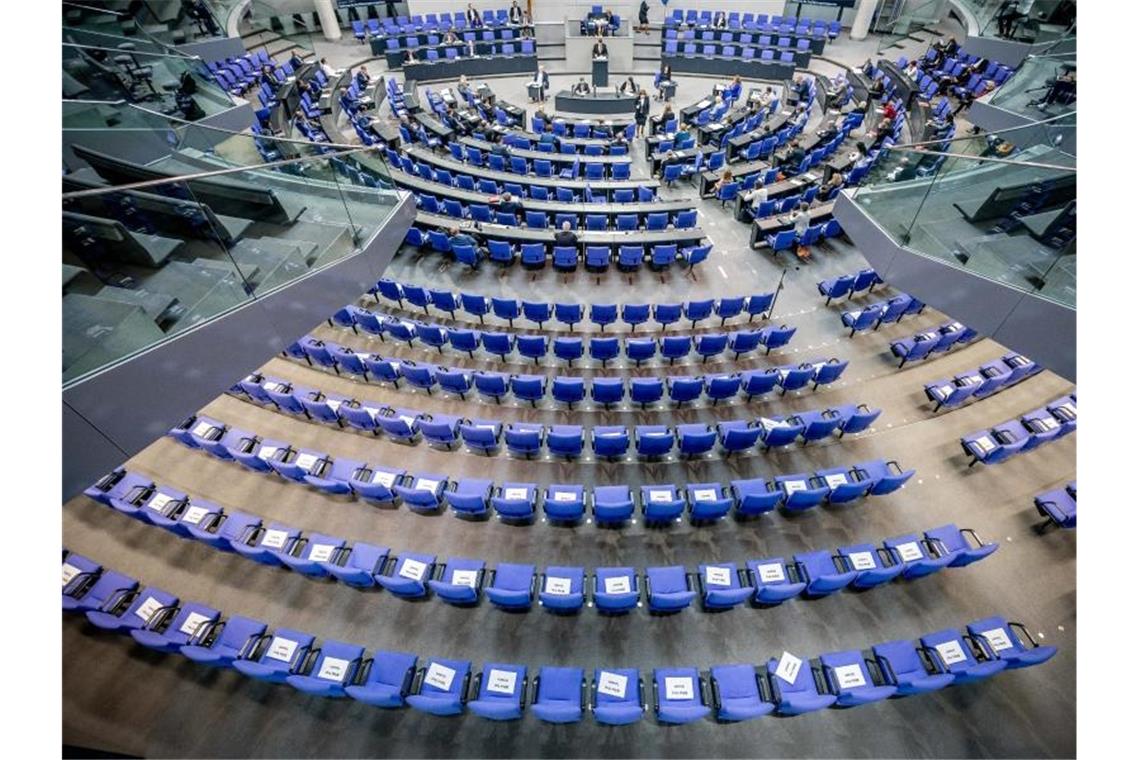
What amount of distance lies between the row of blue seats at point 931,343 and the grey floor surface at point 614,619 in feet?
0.80

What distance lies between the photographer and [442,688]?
201 inches

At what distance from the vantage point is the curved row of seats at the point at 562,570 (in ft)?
18.6

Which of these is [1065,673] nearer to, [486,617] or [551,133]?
[486,617]

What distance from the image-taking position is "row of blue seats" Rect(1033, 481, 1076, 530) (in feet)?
20.4

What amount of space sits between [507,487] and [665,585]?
2.53 m

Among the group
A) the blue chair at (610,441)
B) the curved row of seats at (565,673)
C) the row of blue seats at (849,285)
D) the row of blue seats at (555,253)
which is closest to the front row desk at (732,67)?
the row of blue seats at (555,253)

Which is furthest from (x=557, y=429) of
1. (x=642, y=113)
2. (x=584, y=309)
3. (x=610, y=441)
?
(x=642, y=113)

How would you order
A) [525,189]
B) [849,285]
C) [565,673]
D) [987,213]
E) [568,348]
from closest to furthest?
[565,673]
[987,213]
[568,348]
[849,285]
[525,189]

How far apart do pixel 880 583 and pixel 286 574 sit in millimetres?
7900

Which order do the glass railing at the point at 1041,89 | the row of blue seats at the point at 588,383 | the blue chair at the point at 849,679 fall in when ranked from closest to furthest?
the blue chair at the point at 849,679, the row of blue seats at the point at 588,383, the glass railing at the point at 1041,89

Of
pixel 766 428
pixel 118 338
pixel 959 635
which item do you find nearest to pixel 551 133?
pixel 766 428

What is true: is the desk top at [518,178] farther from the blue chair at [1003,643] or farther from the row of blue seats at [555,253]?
the blue chair at [1003,643]

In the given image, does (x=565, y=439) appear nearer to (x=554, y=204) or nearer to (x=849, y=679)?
(x=849, y=679)

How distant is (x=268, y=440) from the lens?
7770 millimetres
